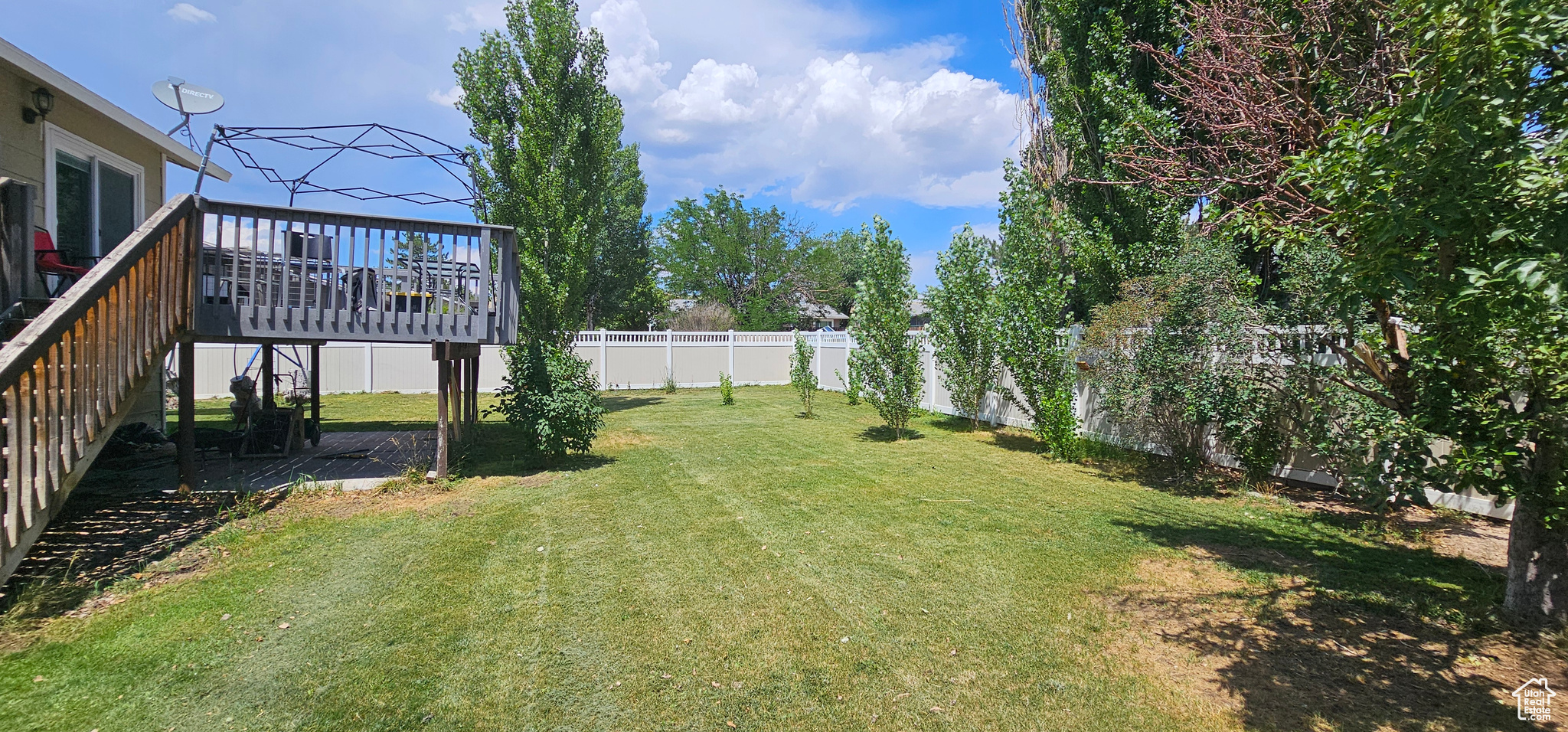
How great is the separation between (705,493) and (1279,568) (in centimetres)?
448

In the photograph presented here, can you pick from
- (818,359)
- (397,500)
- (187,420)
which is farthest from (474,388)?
(818,359)

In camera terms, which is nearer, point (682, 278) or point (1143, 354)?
point (1143, 354)

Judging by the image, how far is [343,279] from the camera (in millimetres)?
6535

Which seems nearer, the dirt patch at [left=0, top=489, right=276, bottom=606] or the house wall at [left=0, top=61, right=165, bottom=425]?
the dirt patch at [left=0, top=489, right=276, bottom=606]

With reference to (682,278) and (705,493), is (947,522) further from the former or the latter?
(682,278)

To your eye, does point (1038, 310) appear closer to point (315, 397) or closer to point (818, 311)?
point (315, 397)

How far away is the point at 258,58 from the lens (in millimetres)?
10953

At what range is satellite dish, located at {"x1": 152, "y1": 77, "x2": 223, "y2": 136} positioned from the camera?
7.44 m

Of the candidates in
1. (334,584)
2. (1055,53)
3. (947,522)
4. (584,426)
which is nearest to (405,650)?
(334,584)

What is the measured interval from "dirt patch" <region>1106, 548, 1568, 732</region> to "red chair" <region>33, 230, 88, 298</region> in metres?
8.23

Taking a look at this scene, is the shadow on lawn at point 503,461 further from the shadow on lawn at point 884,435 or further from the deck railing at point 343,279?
the shadow on lawn at point 884,435

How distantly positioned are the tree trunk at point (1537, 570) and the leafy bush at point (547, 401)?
7101 millimetres

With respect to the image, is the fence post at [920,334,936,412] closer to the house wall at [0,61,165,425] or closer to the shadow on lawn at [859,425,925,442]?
the shadow on lawn at [859,425,925,442]

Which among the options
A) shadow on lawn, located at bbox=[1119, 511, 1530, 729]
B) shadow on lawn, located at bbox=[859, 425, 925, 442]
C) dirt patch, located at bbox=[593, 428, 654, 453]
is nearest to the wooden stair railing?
dirt patch, located at bbox=[593, 428, 654, 453]
